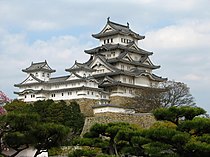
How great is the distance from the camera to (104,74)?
44562mm

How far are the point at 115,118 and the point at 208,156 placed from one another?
17681 mm

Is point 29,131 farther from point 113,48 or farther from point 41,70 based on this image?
point 113,48

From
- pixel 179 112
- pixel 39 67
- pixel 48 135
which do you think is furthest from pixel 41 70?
pixel 179 112

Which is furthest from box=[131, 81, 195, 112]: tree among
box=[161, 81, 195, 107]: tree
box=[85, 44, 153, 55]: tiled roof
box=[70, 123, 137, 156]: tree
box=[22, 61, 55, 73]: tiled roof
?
box=[70, 123, 137, 156]: tree

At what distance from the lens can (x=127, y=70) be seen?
46438 millimetres

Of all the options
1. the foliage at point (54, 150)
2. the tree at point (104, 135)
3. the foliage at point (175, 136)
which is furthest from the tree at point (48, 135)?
the foliage at point (175, 136)

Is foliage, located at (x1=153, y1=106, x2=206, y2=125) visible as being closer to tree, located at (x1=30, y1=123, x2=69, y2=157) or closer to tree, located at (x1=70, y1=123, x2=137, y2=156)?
tree, located at (x1=70, y1=123, x2=137, y2=156)

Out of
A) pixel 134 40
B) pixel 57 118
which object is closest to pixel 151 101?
pixel 57 118

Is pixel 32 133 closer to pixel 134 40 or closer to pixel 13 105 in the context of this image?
pixel 13 105

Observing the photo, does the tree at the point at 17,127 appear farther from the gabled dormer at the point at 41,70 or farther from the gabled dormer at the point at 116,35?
the gabled dormer at the point at 116,35

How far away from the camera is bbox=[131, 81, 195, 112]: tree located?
1438 inches

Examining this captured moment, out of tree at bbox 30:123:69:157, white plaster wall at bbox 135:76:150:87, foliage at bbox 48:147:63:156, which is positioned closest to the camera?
tree at bbox 30:123:69:157

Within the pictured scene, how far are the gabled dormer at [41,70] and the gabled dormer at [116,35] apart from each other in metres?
7.55

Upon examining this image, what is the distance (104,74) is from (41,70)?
7.39 m
